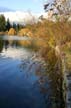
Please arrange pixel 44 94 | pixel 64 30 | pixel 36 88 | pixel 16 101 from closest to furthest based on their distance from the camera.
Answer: pixel 16 101 → pixel 44 94 → pixel 36 88 → pixel 64 30

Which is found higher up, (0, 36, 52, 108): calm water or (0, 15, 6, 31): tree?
(0, 36, 52, 108): calm water

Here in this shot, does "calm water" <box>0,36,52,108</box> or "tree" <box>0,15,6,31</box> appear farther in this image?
"tree" <box>0,15,6,31</box>

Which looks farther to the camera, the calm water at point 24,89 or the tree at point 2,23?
the tree at point 2,23

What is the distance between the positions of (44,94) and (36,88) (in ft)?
4.17

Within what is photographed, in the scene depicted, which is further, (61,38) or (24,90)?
(61,38)

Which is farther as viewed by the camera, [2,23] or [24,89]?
[2,23]

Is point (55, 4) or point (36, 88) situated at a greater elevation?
point (55, 4)

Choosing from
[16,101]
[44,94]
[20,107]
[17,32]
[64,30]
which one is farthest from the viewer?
[17,32]

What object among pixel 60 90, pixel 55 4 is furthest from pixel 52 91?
pixel 55 4

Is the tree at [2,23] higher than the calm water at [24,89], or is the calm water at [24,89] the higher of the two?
the calm water at [24,89]

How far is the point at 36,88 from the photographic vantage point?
1436 centimetres

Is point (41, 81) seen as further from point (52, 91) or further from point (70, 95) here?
point (70, 95)

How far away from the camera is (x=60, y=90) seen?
13352mm

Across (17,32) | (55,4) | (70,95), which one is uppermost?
(55,4)
